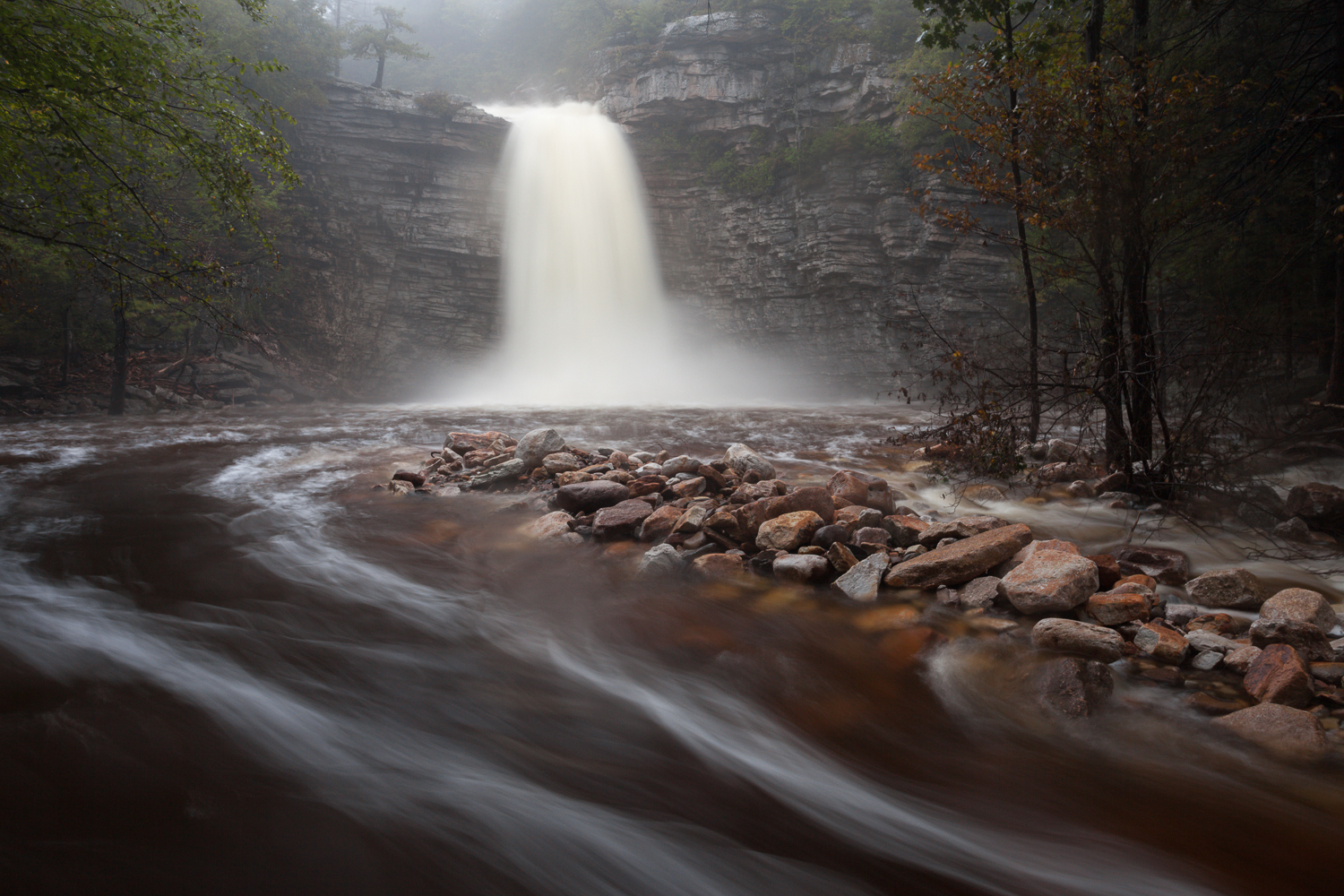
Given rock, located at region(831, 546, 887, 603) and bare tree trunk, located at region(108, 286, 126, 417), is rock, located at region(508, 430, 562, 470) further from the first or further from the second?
bare tree trunk, located at region(108, 286, 126, 417)

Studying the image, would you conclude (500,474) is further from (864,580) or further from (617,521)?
(864,580)

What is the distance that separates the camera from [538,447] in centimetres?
784

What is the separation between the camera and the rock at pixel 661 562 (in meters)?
4.57

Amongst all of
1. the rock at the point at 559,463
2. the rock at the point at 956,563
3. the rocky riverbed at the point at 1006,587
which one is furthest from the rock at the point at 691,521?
the rock at the point at 559,463

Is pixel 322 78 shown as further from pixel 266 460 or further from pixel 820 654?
pixel 820 654

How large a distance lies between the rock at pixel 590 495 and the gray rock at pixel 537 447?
172 cm

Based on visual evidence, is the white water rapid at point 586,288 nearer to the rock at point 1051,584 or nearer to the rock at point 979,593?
the rock at point 979,593

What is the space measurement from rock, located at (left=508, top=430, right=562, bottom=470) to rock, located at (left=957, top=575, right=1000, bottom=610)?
5.37 metres

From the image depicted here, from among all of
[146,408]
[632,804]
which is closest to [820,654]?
[632,804]

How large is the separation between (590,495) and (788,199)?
26.0 meters

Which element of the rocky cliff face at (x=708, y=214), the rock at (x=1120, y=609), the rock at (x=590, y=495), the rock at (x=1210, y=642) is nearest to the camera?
the rock at (x=1210, y=642)

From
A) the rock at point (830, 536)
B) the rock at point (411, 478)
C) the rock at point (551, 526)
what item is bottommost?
the rock at point (411, 478)

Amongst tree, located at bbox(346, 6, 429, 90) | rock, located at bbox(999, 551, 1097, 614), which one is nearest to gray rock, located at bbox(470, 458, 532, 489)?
rock, located at bbox(999, 551, 1097, 614)

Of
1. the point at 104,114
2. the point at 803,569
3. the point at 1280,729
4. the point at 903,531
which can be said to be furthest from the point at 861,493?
the point at 104,114
